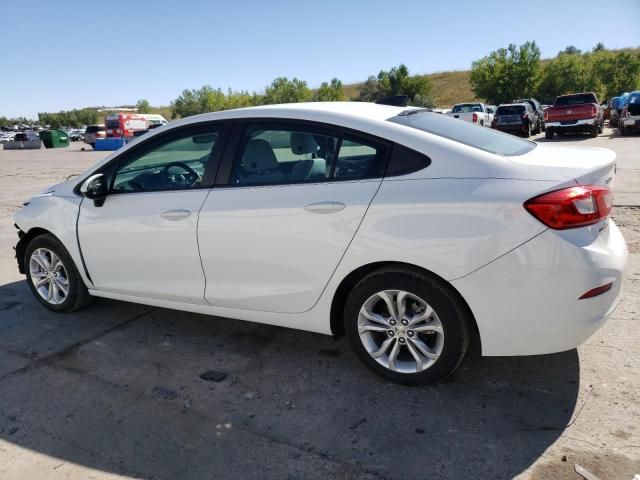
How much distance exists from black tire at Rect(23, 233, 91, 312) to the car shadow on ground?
1.38 ft

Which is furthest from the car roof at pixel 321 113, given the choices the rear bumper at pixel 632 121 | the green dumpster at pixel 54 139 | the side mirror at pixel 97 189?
the green dumpster at pixel 54 139

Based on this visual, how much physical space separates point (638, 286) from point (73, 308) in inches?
189

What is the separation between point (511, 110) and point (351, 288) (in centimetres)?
2389

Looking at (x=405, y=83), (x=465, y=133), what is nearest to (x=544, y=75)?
(x=405, y=83)

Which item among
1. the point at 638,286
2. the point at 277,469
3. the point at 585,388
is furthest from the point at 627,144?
the point at 277,469

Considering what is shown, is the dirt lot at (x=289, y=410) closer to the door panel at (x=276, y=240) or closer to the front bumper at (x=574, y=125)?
the door panel at (x=276, y=240)

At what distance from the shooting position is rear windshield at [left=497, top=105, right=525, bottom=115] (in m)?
24.2

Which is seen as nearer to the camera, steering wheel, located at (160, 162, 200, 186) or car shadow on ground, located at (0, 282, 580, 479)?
car shadow on ground, located at (0, 282, 580, 479)

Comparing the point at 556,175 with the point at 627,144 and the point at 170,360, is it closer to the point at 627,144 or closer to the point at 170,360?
the point at 170,360

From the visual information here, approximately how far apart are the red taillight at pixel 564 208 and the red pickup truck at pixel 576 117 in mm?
21661

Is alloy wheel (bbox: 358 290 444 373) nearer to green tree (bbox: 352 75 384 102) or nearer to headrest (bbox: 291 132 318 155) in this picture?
headrest (bbox: 291 132 318 155)

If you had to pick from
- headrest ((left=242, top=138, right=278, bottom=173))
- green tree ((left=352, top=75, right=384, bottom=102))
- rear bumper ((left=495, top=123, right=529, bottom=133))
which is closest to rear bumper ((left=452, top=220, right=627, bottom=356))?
headrest ((left=242, top=138, right=278, bottom=173))

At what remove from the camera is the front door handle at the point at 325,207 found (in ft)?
9.49

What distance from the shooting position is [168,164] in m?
3.94
